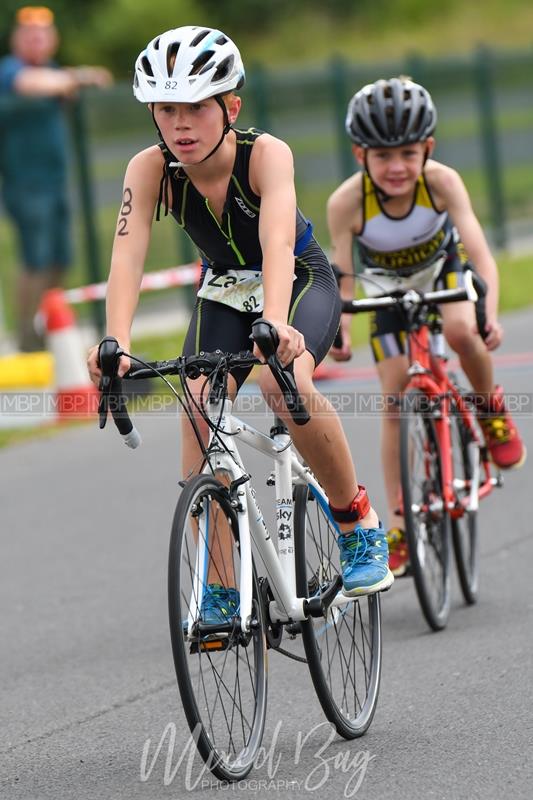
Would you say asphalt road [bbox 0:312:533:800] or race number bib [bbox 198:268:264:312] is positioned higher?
race number bib [bbox 198:268:264:312]

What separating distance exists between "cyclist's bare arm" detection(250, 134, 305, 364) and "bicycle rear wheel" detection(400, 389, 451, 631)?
1.89 meters

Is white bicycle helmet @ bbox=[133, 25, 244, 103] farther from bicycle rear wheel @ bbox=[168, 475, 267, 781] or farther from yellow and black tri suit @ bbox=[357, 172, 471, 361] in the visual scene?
yellow and black tri suit @ bbox=[357, 172, 471, 361]

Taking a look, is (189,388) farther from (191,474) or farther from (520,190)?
(520,190)

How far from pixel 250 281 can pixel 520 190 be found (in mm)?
19063

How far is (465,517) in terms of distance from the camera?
24.5 feet

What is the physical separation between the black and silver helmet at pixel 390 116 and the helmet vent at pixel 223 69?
1.97 metres

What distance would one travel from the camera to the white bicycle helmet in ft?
16.1

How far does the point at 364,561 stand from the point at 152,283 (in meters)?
10.3

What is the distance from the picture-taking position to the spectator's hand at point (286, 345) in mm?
4582

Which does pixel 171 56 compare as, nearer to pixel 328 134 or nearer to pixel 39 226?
pixel 39 226

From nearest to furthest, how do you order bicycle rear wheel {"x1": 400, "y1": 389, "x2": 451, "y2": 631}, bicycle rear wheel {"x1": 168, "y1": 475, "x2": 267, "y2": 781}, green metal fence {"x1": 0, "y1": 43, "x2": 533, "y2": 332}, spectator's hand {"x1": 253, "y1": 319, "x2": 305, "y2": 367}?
bicycle rear wheel {"x1": 168, "y1": 475, "x2": 267, "y2": 781}, spectator's hand {"x1": 253, "y1": 319, "x2": 305, "y2": 367}, bicycle rear wheel {"x1": 400, "y1": 389, "x2": 451, "y2": 631}, green metal fence {"x1": 0, "y1": 43, "x2": 533, "y2": 332}

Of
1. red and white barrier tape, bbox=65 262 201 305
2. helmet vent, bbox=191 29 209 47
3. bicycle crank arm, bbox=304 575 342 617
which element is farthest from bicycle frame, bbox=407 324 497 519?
red and white barrier tape, bbox=65 262 201 305

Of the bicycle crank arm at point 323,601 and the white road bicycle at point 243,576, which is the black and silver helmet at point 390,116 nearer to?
the white road bicycle at point 243,576

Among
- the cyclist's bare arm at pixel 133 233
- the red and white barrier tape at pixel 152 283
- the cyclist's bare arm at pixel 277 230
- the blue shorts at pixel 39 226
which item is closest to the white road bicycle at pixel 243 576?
the cyclist's bare arm at pixel 277 230
